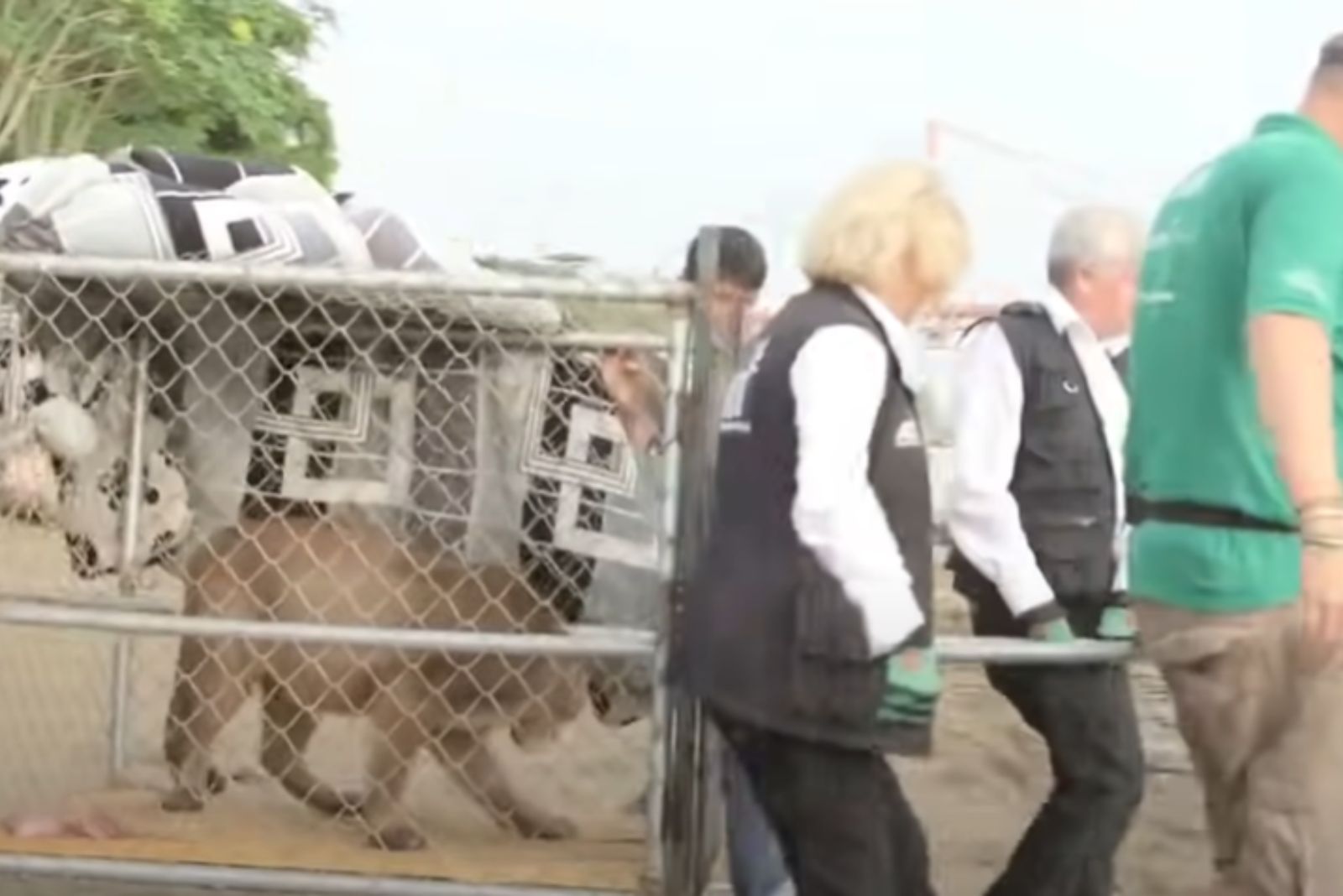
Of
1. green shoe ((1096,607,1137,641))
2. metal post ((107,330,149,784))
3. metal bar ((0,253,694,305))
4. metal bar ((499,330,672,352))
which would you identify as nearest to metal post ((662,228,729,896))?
metal bar ((0,253,694,305))

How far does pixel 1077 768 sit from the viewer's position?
16.8 ft

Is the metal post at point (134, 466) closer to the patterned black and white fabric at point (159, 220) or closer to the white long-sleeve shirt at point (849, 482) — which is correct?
the patterned black and white fabric at point (159, 220)

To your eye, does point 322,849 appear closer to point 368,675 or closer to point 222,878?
point 222,878

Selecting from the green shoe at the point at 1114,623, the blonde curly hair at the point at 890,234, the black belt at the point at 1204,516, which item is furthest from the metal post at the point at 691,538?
the black belt at the point at 1204,516

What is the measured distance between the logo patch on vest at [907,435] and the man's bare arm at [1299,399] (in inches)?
28.8

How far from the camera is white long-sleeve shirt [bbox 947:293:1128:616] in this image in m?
5.13

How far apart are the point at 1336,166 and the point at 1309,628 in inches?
28.3

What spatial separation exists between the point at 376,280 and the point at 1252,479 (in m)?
1.87

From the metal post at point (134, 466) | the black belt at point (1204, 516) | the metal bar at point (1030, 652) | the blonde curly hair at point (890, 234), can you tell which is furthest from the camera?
the metal post at point (134, 466)

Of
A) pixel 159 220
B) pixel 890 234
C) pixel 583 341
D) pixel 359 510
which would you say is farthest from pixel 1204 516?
pixel 159 220

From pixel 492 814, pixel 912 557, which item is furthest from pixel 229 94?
pixel 912 557

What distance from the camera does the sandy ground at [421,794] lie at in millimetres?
5406

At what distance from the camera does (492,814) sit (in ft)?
19.4

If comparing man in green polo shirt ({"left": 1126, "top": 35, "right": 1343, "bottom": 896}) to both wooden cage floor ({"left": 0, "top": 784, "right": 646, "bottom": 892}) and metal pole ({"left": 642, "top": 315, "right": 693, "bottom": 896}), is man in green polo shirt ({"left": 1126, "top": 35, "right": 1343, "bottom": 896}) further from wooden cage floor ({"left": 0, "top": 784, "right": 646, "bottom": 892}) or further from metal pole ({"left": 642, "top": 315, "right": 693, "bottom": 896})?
wooden cage floor ({"left": 0, "top": 784, "right": 646, "bottom": 892})
